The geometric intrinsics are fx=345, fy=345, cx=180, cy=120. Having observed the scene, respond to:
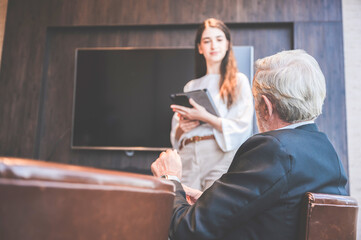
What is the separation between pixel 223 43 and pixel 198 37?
0.57ft

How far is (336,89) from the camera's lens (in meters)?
3.23

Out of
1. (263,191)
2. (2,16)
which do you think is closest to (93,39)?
(2,16)

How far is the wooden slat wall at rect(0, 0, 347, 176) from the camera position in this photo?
3.37 meters

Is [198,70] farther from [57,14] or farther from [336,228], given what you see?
→ [57,14]

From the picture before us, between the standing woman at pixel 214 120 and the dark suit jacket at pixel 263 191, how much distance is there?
2.89 feet

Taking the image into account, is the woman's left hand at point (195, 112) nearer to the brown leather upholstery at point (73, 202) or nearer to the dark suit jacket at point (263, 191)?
the dark suit jacket at point (263, 191)

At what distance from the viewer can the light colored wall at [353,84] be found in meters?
3.29

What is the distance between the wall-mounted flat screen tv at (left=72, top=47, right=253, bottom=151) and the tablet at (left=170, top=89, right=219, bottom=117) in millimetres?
1520

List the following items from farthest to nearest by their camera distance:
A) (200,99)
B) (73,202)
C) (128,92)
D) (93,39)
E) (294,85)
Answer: (93,39) → (128,92) → (200,99) → (294,85) → (73,202)

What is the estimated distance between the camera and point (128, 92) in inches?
139

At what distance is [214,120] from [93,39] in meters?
2.34

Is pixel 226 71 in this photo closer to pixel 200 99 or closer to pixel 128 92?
pixel 200 99

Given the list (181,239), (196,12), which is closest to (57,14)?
(196,12)

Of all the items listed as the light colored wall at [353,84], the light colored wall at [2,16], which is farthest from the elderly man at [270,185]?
the light colored wall at [2,16]
